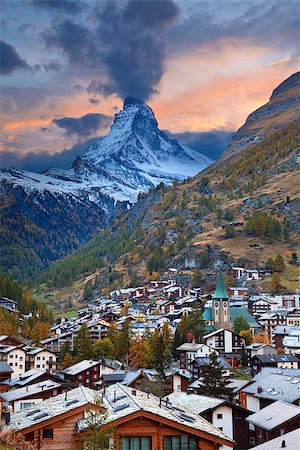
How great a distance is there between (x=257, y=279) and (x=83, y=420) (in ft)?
479

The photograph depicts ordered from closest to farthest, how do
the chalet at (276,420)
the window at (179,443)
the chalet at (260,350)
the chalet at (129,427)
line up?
the chalet at (129,427)
the window at (179,443)
the chalet at (276,420)
the chalet at (260,350)

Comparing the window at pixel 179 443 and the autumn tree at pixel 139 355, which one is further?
the autumn tree at pixel 139 355

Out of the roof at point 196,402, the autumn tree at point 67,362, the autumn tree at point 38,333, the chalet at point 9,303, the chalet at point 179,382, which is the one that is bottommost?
the roof at point 196,402

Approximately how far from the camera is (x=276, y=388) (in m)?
51.8

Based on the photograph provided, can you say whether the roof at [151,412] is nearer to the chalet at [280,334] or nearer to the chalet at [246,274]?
the chalet at [280,334]

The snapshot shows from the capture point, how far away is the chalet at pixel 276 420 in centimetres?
3959

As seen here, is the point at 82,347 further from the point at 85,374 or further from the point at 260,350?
the point at 260,350

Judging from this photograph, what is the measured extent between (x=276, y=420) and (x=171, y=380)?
1467 inches

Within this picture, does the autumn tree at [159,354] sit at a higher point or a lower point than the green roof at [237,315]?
lower

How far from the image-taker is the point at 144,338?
338ft

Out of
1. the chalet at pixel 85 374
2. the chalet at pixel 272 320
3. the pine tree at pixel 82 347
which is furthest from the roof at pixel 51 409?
the chalet at pixel 272 320

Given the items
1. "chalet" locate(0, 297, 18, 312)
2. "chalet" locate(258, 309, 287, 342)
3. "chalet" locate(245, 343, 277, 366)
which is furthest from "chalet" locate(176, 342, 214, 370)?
"chalet" locate(0, 297, 18, 312)

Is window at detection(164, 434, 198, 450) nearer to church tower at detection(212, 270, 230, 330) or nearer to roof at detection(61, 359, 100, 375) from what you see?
roof at detection(61, 359, 100, 375)

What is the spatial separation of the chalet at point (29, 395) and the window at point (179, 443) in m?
26.6
